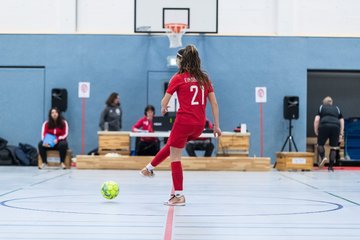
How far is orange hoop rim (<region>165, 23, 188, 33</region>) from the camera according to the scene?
1652 cm

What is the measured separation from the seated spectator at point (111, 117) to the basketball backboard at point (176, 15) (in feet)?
6.93

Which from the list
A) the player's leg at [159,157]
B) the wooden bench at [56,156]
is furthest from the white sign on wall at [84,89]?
the player's leg at [159,157]

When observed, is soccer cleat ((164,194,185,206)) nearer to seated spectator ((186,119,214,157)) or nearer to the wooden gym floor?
the wooden gym floor

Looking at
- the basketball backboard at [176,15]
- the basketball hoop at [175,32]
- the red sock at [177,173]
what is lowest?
the red sock at [177,173]

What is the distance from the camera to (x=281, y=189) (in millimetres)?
9367

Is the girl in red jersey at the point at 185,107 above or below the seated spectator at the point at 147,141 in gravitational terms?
above

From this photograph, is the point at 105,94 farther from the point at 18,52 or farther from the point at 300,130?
the point at 300,130

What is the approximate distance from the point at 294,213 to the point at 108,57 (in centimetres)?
1217

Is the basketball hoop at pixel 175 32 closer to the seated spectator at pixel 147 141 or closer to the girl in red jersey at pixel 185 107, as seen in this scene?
the seated spectator at pixel 147 141

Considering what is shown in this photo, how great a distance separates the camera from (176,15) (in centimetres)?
1650

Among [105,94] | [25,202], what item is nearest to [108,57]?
[105,94]

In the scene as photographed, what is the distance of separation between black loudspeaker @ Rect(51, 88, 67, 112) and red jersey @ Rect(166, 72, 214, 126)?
10660 millimetres

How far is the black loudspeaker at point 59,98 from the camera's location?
1714 cm

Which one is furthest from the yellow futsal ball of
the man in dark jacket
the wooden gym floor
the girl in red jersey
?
the man in dark jacket
